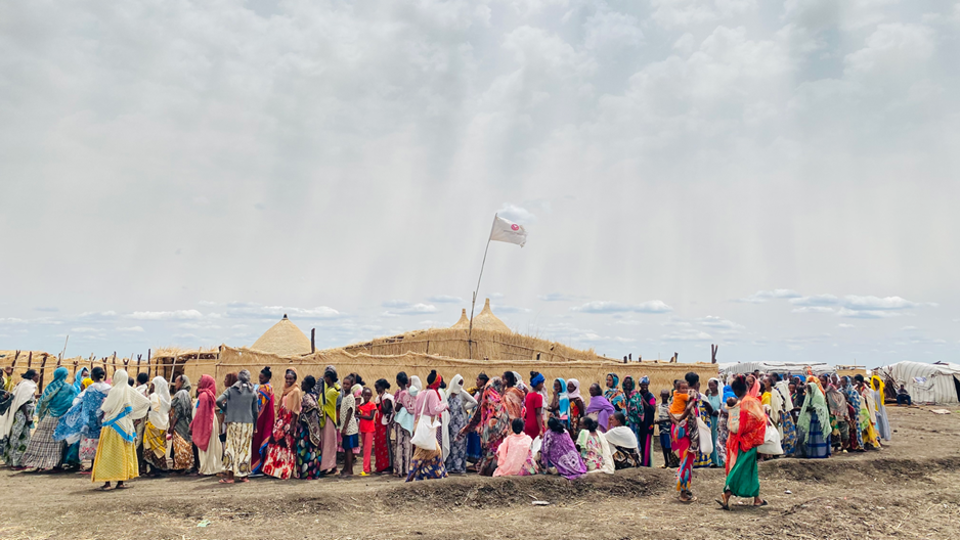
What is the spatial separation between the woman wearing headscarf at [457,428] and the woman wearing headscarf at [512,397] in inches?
22.5

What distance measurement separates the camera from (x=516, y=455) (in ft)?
29.7

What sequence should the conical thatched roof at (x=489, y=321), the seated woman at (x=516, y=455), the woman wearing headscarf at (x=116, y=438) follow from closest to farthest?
the woman wearing headscarf at (x=116, y=438)
the seated woman at (x=516, y=455)
the conical thatched roof at (x=489, y=321)

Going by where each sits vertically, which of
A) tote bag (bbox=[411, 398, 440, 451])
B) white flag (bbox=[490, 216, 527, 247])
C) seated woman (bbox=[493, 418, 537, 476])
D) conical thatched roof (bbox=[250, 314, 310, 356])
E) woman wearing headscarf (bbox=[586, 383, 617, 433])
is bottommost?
seated woman (bbox=[493, 418, 537, 476])

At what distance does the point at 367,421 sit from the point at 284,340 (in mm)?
15855

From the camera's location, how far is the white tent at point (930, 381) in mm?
29719

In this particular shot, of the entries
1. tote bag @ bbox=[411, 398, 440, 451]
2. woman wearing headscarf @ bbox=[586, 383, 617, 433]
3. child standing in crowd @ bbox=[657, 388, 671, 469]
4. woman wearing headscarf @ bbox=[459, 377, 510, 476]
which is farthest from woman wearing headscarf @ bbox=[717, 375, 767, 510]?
tote bag @ bbox=[411, 398, 440, 451]

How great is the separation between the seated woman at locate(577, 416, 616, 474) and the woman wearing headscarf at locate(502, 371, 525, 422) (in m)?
1.00

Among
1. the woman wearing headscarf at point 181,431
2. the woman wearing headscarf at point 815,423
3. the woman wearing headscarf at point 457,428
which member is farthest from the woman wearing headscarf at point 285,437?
the woman wearing headscarf at point 815,423

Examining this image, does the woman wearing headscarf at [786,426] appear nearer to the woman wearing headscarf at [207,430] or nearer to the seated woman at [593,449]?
the seated woman at [593,449]

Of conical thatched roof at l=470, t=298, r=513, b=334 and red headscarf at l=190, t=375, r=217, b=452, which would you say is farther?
conical thatched roof at l=470, t=298, r=513, b=334

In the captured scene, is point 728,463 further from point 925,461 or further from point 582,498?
point 925,461

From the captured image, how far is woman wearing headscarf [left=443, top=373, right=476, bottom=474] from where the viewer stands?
32.2 feet

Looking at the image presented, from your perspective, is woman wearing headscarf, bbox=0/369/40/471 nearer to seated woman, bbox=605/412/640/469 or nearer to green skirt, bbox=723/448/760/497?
seated woman, bbox=605/412/640/469

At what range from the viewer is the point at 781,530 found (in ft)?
23.2
